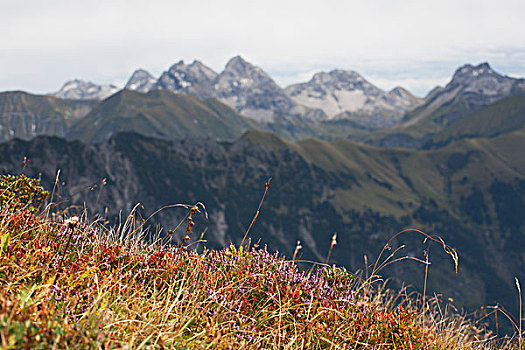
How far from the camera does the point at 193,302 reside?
4457 mm

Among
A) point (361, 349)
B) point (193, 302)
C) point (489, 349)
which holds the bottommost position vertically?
point (489, 349)

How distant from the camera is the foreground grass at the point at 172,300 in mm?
3523

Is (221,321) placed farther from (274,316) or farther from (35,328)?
(35,328)

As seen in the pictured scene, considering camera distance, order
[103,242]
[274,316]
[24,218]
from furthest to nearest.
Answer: [103,242] → [24,218] → [274,316]

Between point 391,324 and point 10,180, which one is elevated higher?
point 10,180

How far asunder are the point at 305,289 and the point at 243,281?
85 cm

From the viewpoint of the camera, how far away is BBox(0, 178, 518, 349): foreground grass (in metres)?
3.52

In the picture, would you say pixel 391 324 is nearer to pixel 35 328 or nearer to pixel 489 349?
pixel 489 349

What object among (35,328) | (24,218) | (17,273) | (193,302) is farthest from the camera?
(24,218)

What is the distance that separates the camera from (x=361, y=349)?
474 centimetres

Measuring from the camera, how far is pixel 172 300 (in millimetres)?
4770

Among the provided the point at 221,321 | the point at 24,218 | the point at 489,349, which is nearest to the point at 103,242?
the point at 24,218

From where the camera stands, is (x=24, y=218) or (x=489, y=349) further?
(x=489, y=349)

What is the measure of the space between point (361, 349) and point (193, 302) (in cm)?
202
